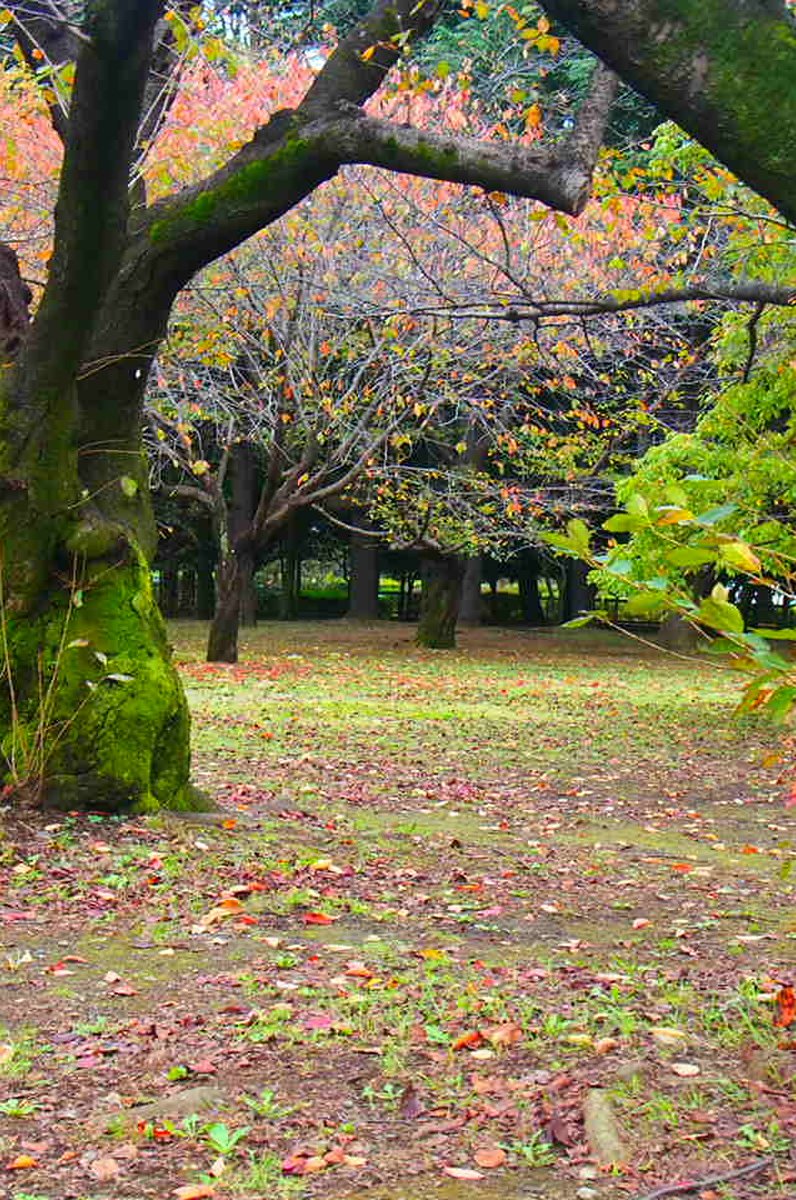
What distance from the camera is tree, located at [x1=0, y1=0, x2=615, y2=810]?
17.1 ft

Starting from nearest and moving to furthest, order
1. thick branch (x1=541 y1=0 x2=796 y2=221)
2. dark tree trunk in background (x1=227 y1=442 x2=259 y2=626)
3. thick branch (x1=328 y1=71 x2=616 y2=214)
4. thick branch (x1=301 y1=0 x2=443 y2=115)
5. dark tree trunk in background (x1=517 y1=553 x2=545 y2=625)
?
1. thick branch (x1=541 y1=0 x2=796 y2=221)
2. thick branch (x1=328 y1=71 x2=616 y2=214)
3. thick branch (x1=301 y1=0 x2=443 y2=115)
4. dark tree trunk in background (x1=227 y1=442 x2=259 y2=626)
5. dark tree trunk in background (x1=517 y1=553 x2=545 y2=625)

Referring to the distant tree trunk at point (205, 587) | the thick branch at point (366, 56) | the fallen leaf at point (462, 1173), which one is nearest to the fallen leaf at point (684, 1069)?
the fallen leaf at point (462, 1173)

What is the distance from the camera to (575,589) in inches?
1187

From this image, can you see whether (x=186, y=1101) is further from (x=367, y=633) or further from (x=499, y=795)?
(x=367, y=633)

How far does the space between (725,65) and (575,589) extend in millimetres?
27634

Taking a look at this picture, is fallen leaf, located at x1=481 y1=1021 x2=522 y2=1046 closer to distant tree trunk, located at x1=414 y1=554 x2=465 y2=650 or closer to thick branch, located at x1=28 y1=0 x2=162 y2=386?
thick branch, located at x1=28 y1=0 x2=162 y2=386

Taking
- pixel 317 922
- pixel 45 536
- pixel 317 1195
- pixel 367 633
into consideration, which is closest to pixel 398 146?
pixel 45 536

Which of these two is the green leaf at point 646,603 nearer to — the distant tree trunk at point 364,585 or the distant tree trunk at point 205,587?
the distant tree trunk at point 364,585

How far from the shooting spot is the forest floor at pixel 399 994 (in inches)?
112

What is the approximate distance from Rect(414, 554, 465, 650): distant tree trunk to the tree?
15.4 meters

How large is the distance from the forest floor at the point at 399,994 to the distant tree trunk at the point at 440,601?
42.9 feet

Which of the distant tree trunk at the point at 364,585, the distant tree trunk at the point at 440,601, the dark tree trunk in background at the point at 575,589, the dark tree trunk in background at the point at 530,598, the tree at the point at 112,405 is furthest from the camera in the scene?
the dark tree trunk in background at the point at 530,598

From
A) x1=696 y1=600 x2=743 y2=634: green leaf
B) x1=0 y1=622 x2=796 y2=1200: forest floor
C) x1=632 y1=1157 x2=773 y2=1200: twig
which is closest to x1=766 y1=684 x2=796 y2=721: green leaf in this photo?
x1=696 y1=600 x2=743 y2=634: green leaf

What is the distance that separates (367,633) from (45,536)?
20.7 metres
